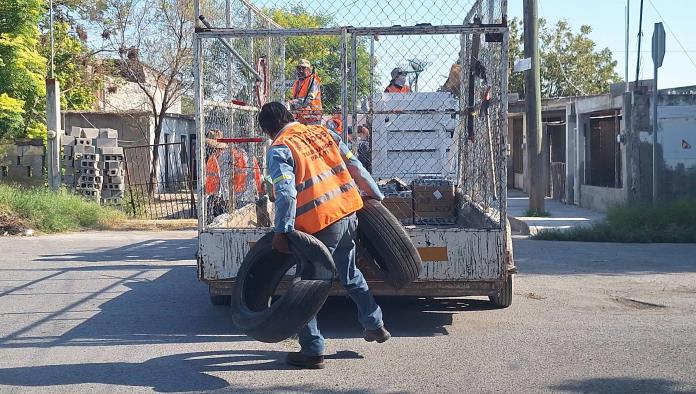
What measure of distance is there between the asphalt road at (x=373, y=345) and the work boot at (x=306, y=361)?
0.21ft

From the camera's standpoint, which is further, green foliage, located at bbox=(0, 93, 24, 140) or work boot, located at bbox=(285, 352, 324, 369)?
green foliage, located at bbox=(0, 93, 24, 140)

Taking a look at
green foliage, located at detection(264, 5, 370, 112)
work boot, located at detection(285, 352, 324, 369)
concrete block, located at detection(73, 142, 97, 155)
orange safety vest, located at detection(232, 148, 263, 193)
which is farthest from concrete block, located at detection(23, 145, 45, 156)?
work boot, located at detection(285, 352, 324, 369)

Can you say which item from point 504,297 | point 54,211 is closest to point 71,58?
point 54,211

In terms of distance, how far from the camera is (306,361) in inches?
242

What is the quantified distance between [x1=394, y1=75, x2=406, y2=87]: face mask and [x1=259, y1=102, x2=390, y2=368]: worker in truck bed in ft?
13.3

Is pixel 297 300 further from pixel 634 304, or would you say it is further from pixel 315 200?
pixel 634 304

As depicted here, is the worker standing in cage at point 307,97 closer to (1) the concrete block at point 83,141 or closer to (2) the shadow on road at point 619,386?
(2) the shadow on road at point 619,386

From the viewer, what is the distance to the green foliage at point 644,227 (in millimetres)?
13750

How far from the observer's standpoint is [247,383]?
5844 millimetres

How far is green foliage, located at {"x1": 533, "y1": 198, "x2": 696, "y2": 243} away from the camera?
1375 centimetres

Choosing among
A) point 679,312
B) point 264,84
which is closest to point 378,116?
point 264,84

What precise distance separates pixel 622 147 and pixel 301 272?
13.4 m

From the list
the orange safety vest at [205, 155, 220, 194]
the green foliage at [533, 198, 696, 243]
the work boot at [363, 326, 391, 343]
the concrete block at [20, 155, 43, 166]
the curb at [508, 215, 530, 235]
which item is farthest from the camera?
the concrete block at [20, 155, 43, 166]

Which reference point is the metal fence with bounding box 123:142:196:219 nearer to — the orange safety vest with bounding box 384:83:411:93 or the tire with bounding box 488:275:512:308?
the orange safety vest with bounding box 384:83:411:93
